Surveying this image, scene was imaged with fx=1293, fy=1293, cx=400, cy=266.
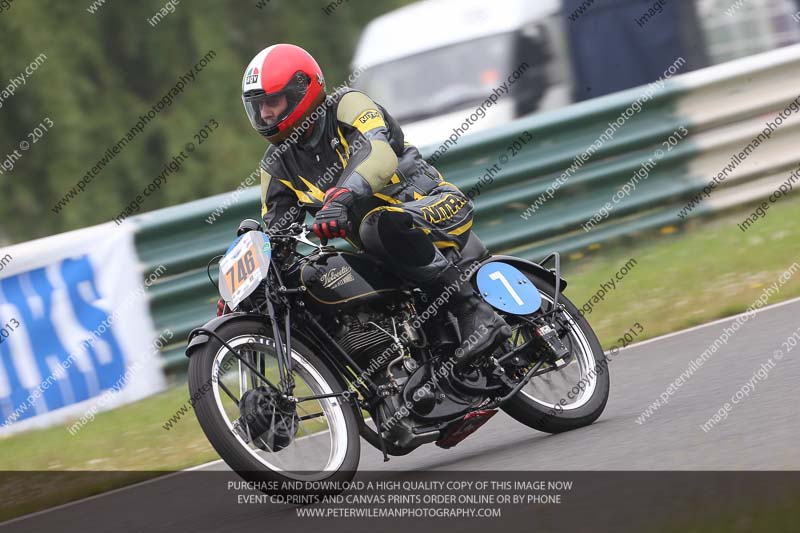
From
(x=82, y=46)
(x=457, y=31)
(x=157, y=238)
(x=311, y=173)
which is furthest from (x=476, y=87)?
(x=311, y=173)

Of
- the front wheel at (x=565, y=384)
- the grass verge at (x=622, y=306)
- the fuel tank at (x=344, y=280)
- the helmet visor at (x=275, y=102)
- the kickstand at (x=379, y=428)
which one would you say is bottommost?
the grass verge at (x=622, y=306)

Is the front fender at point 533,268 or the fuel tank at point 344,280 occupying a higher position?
the fuel tank at point 344,280

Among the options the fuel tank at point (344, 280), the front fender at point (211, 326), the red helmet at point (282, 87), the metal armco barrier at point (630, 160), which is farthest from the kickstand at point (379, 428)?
the metal armco barrier at point (630, 160)

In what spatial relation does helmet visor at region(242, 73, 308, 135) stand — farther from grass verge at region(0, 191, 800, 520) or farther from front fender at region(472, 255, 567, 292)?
grass verge at region(0, 191, 800, 520)

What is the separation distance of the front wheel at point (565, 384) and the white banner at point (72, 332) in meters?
3.38

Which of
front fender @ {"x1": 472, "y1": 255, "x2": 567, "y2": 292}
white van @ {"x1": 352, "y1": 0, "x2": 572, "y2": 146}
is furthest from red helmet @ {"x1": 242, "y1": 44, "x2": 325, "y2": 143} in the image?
white van @ {"x1": 352, "y1": 0, "x2": 572, "y2": 146}

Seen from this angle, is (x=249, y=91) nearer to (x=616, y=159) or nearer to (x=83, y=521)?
(x=83, y=521)

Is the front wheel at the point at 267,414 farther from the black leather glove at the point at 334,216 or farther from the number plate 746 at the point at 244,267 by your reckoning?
the black leather glove at the point at 334,216

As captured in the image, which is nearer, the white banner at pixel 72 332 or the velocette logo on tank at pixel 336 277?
the velocette logo on tank at pixel 336 277

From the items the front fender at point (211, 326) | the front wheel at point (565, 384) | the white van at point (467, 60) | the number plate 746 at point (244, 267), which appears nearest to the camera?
the front fender at point (211, 326)

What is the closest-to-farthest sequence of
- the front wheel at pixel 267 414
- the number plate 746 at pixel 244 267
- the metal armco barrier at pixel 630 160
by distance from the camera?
the front wheel at pixel 267 414 → the number plate 746 at pixel 244 267 → the metal armco barrier at pixel 630 160

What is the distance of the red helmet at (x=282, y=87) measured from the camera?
5398 mm

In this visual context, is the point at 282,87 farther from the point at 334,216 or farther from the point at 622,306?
the point at 622,306

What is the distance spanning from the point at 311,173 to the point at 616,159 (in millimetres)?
5237
